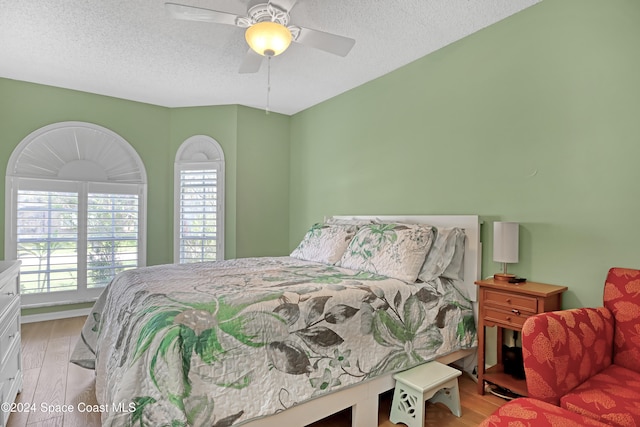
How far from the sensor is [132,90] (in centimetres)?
378

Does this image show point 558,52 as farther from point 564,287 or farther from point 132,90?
point 132,90

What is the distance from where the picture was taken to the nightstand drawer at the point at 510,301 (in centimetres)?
191

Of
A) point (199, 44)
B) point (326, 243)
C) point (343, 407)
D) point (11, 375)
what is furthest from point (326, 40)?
point (11, 375)

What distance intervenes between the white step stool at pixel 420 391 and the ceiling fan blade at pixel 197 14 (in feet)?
7.58

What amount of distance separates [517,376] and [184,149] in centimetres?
428

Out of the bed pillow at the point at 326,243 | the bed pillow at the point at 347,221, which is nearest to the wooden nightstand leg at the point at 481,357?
the bed pillow at the point at 326,243

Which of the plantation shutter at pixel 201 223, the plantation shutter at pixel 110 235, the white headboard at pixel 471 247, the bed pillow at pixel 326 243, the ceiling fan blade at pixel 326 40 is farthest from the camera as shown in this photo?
the plantation shutter at pixel 201 223

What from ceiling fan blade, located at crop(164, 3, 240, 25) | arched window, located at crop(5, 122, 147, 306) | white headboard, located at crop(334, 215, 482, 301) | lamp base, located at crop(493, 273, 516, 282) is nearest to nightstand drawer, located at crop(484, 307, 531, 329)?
lamp base, located at crop(493, 273, 516, 282)

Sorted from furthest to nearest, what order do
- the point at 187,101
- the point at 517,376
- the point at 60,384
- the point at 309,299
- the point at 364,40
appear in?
the point at 187,101 < the point at 364,40 < the point at 60,384 < the point at 517,376 < the point at 309,299

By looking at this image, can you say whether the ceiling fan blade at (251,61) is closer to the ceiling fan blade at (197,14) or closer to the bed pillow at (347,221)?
the ceiling fan blade at (197,14)

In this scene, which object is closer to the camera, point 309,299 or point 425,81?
point 309,299

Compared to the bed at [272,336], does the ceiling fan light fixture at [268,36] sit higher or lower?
higher

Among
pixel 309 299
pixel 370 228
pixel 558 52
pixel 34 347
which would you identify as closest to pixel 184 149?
pixel 34 347

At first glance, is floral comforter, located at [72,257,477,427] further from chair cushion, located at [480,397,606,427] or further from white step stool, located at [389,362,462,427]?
chair cushion, located at [480,397,606,427]
